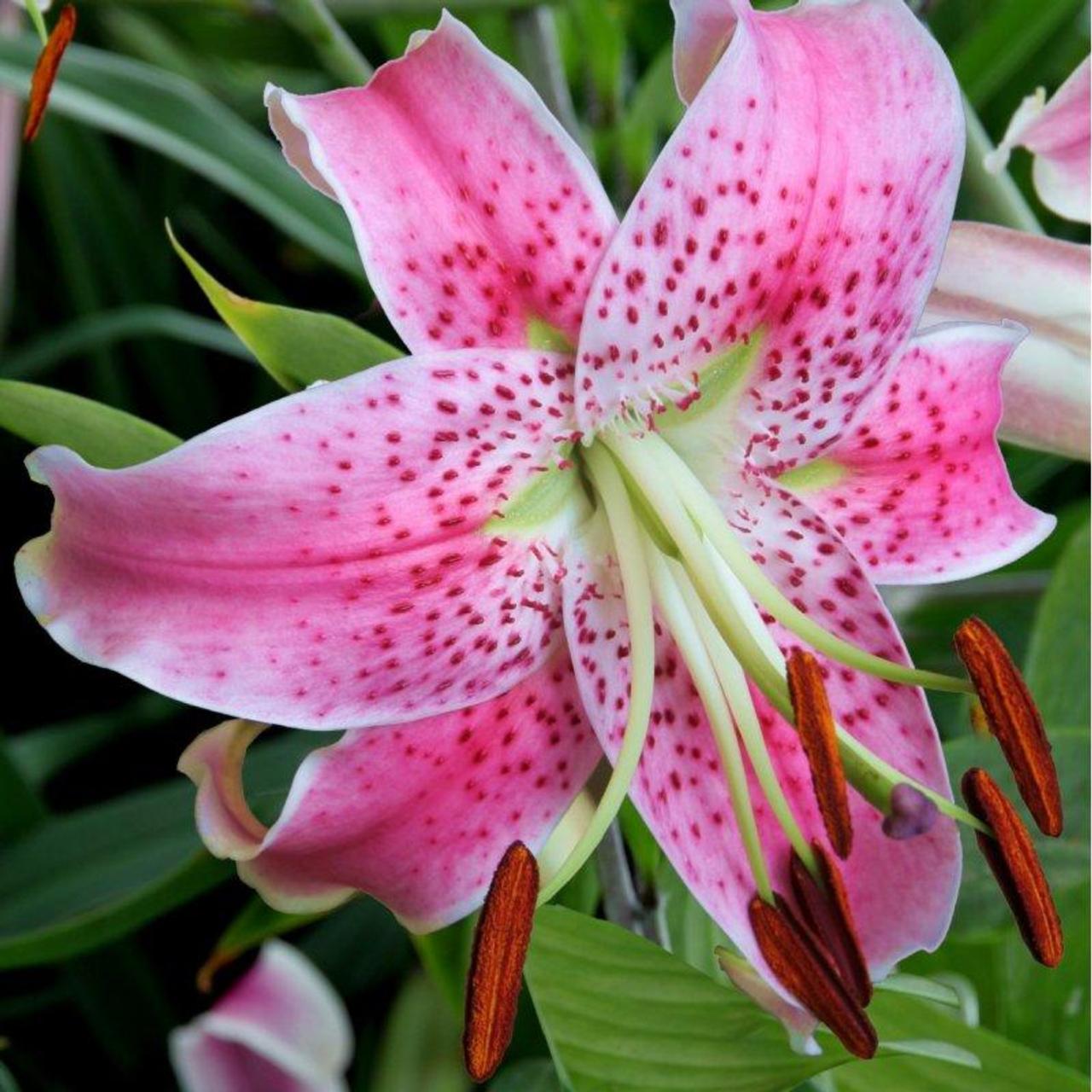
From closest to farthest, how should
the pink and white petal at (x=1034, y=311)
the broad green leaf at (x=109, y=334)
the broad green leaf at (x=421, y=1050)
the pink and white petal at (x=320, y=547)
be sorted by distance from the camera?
the pink and white petal at (x=320, y=547) < the pink and white petal at (x=1034, y=311) < the broad green leaf at (x=421, y=1050) < the broad green leaf at (x=109, y=334)

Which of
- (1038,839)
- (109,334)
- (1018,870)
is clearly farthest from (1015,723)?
(109,334)

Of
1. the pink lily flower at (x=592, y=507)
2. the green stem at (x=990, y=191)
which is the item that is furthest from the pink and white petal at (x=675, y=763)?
the green stem at (x=990, y=191)

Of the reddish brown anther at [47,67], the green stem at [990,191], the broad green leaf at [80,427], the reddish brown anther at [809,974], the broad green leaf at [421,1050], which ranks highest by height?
the reddish brown anther at [47,67]

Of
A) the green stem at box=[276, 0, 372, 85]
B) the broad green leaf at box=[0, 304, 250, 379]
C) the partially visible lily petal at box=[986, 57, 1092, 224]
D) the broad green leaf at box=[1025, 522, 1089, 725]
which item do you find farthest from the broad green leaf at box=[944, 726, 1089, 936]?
the broad green leaf at box=[0, 304, 250, 379]

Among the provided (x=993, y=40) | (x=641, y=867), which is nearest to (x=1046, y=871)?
(x=641, y=867)

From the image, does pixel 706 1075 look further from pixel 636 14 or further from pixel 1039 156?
pixel 636 14

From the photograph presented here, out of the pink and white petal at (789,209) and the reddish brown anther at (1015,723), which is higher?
the pink and white petal at (789,209)

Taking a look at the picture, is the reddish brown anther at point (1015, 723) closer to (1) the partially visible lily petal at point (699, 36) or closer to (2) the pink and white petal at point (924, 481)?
(2) the pink and white petal at point (924, 481)

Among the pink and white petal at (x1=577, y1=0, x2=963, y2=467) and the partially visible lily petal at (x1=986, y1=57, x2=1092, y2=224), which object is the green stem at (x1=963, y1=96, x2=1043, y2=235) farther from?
the pink and white petal at (x1=577, y1=0, x2=963, y2=467)
